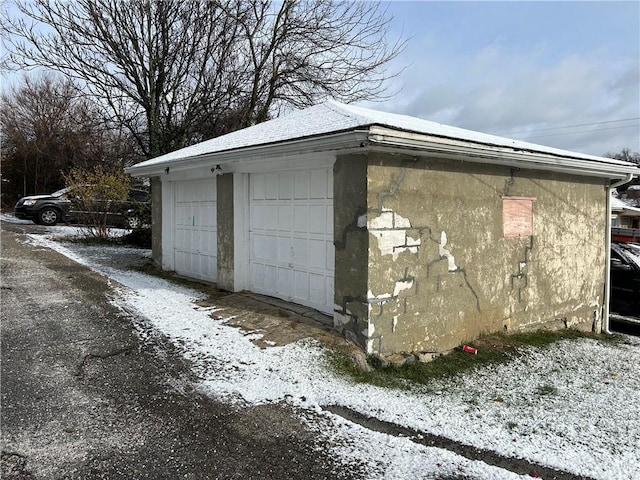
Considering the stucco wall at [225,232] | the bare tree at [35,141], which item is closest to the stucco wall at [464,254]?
the stucco wall at [225,232]

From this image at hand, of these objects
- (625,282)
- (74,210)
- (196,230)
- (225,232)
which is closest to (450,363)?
(225,232)

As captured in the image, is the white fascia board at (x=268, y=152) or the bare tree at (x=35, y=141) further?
the bare tree at (x=35, y=141)

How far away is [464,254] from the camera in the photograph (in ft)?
19.9

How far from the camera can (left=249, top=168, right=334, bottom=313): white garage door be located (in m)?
5.97

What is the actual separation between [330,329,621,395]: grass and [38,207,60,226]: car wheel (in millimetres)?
16915

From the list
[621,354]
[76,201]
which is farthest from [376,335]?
[76,201]

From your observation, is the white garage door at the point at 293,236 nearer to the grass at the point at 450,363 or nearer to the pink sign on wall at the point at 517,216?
the grass at the point at 450,363

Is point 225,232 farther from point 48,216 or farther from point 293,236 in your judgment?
point 48,216

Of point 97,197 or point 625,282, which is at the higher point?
point 97,197

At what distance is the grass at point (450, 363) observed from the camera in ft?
15.2

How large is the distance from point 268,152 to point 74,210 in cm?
1087

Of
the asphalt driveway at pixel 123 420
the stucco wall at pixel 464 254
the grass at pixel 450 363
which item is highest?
the stucco wall at pixel 464 254

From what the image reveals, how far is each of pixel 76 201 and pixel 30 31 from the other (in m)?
5.45

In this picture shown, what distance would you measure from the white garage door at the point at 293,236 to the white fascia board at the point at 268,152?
1.74ft
